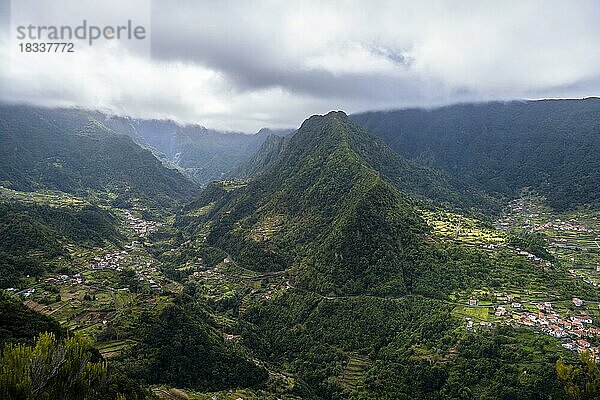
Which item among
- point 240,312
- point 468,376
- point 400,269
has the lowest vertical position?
point 240,312

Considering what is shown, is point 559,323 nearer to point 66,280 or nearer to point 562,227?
point 66,280

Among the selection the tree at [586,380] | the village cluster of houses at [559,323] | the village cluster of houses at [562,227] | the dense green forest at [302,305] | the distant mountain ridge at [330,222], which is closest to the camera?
the tree at [586,380]

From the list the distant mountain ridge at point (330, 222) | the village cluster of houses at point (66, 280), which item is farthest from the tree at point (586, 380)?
the village cluster of houses at point (66, 280)

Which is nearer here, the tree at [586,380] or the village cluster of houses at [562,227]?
the tree at [586,380]

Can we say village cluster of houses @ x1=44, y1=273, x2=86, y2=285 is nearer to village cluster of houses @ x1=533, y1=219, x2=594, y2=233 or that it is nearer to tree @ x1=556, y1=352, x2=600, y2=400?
tree @ x1=556, y1=352, x2=600, y2=400

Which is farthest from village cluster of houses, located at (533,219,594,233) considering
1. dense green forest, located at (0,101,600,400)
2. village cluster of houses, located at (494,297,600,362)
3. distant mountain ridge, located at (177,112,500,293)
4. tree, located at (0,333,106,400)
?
tree, located at (0,333,106,400)

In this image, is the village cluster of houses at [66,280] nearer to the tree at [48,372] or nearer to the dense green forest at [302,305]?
the dense green forest at [302,305]

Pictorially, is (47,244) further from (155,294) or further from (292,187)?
(292,187)

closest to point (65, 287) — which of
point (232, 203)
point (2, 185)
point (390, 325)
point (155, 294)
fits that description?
point (155, 294)

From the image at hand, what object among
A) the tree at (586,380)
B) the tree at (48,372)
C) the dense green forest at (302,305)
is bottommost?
the dense green forest at (302,305)
